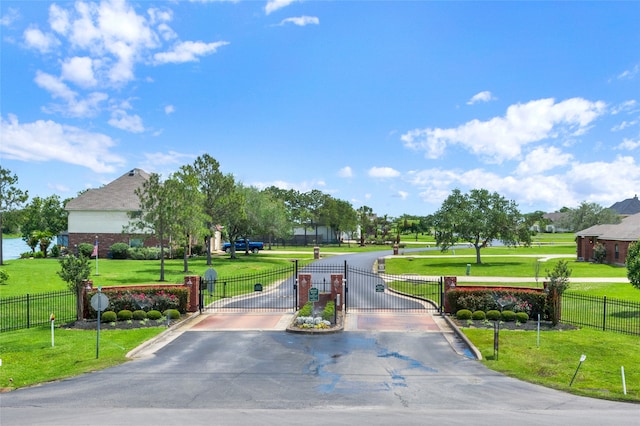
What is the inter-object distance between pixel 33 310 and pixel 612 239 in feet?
164

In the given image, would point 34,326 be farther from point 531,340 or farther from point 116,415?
point 531,340

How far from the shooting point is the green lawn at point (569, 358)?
42.9 ft

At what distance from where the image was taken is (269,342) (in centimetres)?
1798

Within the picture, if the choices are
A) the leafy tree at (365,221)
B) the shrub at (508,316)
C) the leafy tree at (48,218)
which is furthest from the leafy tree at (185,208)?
the leafy tree at (365,221)

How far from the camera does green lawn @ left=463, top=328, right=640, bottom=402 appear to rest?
13.1 meters

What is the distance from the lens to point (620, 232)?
49.5 m

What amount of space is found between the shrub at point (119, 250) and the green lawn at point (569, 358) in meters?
40.9

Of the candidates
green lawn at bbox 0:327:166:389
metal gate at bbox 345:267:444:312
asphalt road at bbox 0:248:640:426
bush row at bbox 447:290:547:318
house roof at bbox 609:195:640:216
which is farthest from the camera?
house roof at bbox 609:195:640:216

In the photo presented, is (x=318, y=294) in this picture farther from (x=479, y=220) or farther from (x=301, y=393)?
(x=479, y=220)

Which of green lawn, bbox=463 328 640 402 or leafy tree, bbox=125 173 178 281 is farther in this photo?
leafy tree, bbox=125 173 178 281

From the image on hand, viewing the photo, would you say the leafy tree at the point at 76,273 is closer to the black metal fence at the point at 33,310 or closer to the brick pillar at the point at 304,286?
the black metal fence at the point at 33,310

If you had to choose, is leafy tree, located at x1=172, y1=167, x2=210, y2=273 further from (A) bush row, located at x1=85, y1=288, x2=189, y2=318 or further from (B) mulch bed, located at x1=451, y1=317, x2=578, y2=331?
(B) mulch bed, located at x1=451, y1=317, x2=578, y2=331

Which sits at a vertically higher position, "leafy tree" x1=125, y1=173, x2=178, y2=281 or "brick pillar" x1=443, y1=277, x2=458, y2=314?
"leafy tree" x1=125, y1=173, x2=178, y2=281

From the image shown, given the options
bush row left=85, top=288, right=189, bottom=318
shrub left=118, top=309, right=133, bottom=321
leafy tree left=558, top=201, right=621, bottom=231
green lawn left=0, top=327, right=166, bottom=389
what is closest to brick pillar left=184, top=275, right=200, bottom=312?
bush row left=85, top=288, right=189, bottom=318
